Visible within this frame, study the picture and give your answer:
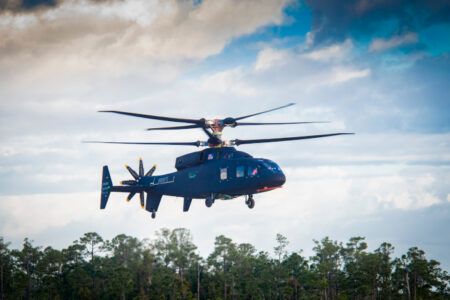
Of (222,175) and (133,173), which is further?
(133,173)

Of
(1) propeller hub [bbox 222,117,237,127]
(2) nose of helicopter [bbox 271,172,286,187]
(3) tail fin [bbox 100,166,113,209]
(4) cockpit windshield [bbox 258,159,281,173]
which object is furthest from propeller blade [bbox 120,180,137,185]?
(2) nose of helicopter [bbox 271,172,286,187]

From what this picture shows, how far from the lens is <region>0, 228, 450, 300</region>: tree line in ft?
352

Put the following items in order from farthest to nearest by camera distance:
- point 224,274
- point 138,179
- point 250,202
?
point 224,274
point 138,179
point 250,202

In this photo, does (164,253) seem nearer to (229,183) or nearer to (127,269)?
(127,269)

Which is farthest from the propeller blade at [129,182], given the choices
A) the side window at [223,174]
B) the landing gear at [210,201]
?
the side window at [223,174]

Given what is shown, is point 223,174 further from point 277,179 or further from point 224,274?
point 224,274

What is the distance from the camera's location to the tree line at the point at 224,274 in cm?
10731

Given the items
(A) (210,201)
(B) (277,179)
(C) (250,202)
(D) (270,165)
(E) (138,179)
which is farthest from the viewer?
(E) (138,179)

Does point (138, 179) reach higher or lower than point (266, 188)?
higher

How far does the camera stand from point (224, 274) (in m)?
108

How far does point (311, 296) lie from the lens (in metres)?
106

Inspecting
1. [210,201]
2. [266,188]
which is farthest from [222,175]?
[266,188]

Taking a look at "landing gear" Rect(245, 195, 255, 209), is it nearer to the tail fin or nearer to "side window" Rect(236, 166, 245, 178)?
"side window" Rect(236, 166, 245, 178)

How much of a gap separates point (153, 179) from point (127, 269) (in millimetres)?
54502
